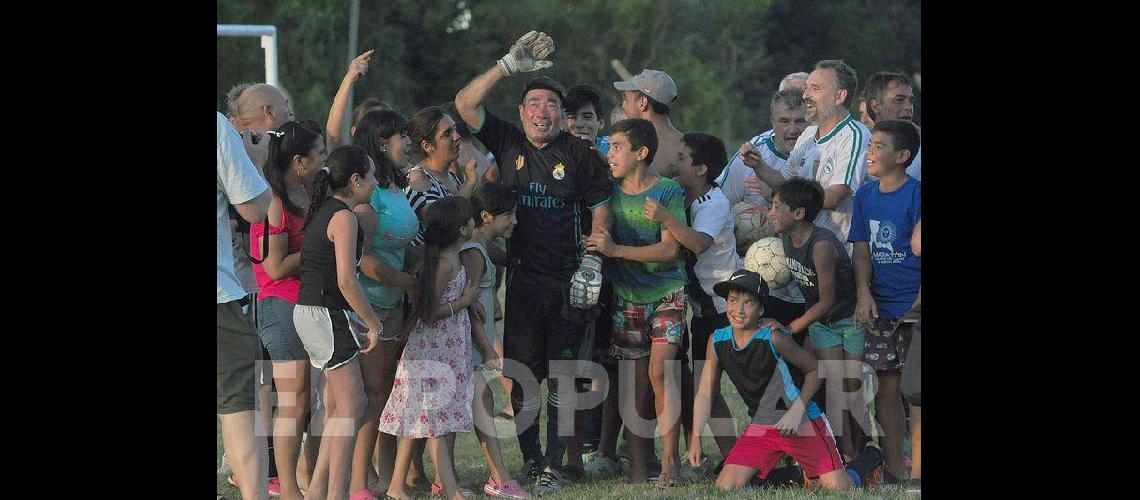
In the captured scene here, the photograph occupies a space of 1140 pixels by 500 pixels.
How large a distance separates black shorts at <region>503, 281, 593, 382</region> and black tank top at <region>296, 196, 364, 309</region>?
1135 millimetres

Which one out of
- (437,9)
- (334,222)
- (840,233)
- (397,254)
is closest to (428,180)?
(397,254)

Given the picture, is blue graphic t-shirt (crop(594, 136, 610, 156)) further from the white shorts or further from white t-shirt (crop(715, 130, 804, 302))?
the white shorts

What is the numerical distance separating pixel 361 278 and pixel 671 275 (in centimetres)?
144

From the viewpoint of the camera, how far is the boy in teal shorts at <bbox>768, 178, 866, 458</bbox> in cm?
631

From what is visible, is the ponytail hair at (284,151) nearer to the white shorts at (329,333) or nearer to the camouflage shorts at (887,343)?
the white shorts at (329,333)

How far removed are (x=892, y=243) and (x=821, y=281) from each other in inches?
13.9

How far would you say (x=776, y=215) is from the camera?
20.9 feet

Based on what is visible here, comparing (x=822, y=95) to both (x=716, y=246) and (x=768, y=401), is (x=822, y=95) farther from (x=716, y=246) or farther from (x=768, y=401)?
(x=768, y=401)

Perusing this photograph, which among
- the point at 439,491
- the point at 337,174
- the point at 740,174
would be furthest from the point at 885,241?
the point at 337,174

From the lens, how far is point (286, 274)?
5.86 meters

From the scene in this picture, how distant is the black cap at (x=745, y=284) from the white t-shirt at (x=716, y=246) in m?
0.25

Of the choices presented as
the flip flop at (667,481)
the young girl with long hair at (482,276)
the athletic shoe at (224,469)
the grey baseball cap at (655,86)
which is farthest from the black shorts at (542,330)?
the athletic shoe at (224,469)
